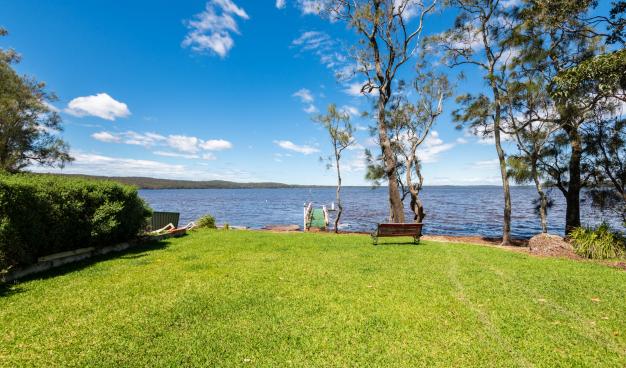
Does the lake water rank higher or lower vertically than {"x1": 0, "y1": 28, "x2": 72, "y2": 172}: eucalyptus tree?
lower

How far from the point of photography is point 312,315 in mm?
5629

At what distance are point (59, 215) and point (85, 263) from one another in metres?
1.51

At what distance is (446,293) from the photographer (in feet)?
22.9

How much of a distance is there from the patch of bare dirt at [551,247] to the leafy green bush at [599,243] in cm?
39

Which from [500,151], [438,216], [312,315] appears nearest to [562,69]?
[500,151]

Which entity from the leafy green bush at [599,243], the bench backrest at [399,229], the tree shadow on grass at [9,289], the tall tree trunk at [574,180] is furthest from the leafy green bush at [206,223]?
the tall tree trunk at [574,180]

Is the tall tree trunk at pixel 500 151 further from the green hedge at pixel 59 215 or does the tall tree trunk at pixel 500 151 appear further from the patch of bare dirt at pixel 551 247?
the green hedge at pixel 59 215

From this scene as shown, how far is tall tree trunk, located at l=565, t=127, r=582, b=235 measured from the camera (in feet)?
61.1

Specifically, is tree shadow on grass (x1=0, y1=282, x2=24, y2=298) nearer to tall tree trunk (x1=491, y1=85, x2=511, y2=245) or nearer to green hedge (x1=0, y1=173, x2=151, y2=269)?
green hedge (x1=0, y1=173, x2=151, y2=269)

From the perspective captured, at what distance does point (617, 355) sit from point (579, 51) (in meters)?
19.0

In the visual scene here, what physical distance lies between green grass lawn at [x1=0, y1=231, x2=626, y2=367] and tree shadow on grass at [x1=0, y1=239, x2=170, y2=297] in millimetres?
121

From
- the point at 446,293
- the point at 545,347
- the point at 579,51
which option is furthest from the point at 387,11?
the point at 545,347

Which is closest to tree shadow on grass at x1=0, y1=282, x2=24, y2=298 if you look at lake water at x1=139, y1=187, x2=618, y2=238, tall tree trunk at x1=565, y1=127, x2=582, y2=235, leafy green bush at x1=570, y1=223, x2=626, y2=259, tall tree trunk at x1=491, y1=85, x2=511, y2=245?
leafy green bush at x1=570, y1=223, x2=626, y2=259

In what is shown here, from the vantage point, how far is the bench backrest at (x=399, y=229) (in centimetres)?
1332
